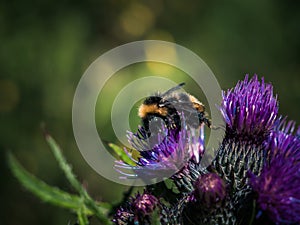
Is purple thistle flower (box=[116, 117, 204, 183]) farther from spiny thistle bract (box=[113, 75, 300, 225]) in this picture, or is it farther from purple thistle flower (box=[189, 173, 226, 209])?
purple thistle flower (box=[189, 173, 226, 209])

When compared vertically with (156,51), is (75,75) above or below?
below

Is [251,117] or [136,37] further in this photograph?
[136,37]

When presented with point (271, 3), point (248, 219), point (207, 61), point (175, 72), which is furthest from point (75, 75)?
point (248, 219)

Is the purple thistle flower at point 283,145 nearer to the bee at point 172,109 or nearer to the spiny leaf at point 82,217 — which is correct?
the bee at point 172,109

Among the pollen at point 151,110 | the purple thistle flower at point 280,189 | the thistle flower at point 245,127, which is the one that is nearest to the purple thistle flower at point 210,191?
the purple thistle flower at point 280,189

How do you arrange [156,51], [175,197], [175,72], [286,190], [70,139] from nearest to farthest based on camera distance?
[286,190] < [175,197] < [70,139] < [175,72] < [156,51]

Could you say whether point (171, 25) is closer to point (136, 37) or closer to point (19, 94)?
point (136, 37)
